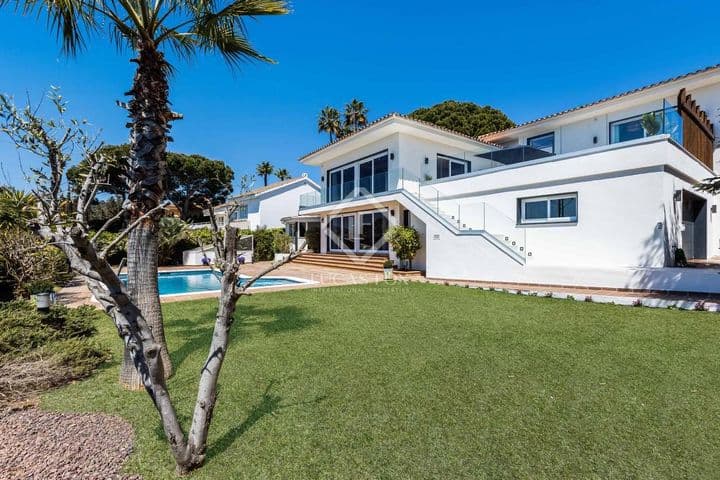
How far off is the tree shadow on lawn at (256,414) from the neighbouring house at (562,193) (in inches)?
491

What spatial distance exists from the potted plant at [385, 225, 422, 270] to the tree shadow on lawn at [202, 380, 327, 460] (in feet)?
46.5

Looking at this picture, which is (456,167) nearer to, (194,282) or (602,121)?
(602,121)

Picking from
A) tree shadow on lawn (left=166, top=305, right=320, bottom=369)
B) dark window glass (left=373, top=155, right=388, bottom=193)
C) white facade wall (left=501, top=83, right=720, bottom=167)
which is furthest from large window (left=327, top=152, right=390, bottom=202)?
tree shadow on lawn (left=166, top=305, right=320, bottom=369)

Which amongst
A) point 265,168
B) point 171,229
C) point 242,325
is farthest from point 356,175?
point 265,168

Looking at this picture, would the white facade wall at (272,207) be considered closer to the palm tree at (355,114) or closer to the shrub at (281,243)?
the shrub at (281,243)

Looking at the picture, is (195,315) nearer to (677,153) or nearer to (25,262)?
(25,262)

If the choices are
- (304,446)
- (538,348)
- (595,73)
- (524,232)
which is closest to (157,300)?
(304,446)

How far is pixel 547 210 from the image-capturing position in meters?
15.6

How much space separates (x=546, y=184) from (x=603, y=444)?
14.0m

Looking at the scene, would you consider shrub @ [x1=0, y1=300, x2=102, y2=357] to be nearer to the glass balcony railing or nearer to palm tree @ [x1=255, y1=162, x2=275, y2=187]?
the glass balcony railing

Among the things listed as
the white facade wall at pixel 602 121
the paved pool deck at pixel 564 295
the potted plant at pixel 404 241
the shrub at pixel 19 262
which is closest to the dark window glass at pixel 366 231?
the potted plant at pixel 404 241

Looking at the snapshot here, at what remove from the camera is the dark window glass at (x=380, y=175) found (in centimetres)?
2073

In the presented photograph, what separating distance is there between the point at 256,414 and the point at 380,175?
18.1 metres

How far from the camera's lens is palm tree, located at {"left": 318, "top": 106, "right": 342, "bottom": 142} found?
45500 mm
